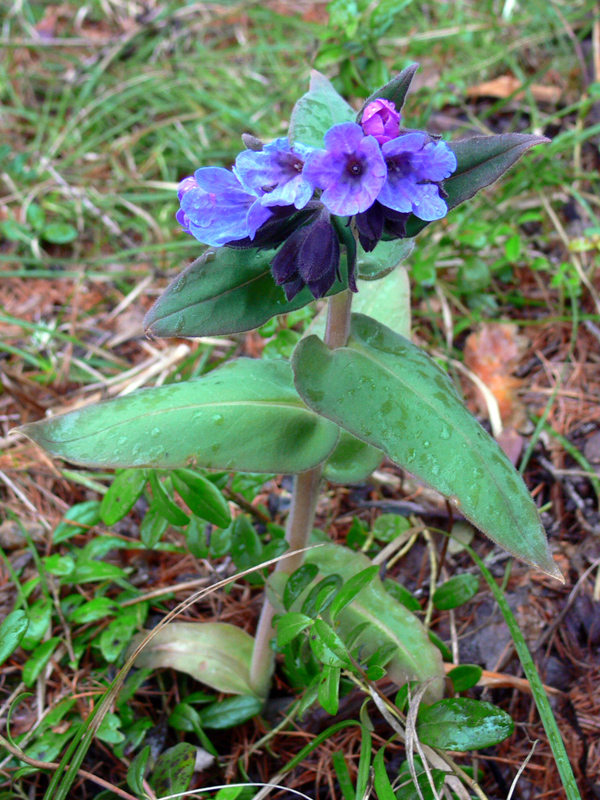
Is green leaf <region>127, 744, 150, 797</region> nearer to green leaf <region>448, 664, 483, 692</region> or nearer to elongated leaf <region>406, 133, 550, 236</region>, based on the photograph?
green leaf <region>448, 664, 483, 692</region>

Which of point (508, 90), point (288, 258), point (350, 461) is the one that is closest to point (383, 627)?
point (350, 461)

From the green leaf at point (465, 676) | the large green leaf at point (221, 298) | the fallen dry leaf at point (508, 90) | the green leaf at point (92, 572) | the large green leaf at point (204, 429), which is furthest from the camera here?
the fallen dry leaf at point (508, 90)

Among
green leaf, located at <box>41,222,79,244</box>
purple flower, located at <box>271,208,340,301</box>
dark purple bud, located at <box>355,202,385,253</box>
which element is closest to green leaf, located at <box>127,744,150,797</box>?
purple flower, located at <box>271,208,340,301</box>

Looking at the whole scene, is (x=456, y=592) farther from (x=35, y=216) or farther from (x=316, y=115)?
(x=35, y=216)

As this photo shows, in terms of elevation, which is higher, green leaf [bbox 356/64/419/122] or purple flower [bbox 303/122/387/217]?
green leaf [bbox 356/64/419/122]

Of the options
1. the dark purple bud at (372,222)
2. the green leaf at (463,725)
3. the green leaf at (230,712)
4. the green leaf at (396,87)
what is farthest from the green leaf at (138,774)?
the green leaf at (396,87)

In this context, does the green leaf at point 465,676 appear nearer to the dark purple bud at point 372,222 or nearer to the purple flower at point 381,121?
the dark purple bud at point 372,222
